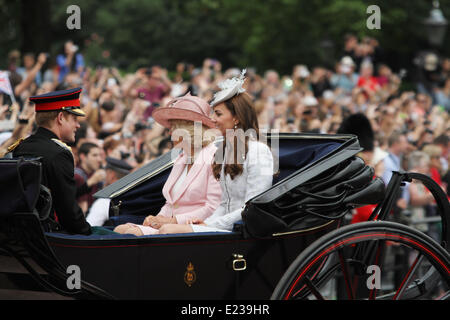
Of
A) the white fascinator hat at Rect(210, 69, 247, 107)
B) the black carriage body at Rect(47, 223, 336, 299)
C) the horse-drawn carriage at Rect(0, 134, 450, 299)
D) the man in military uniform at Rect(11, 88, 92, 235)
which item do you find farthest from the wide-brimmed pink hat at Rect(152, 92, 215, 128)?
the black carriage body at Rect(47, 223, 336, 299)

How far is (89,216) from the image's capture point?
576 centimetres

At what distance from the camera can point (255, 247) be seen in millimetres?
4043

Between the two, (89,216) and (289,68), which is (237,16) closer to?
(289,68)

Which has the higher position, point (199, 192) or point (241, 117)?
point (241, 117)

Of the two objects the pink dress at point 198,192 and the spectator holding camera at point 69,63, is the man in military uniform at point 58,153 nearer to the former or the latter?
the pink dress at point 198,192

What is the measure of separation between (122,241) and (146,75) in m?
9.08

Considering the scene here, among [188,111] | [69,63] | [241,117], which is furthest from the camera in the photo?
[69,63]

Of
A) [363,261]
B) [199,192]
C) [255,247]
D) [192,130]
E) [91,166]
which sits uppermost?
[192,130]

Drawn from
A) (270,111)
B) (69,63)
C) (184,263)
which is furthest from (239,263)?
(69,63)

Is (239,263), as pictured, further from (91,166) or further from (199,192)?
(91,166)

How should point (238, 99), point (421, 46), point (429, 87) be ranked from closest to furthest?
1. point (238, 99)
2. point (429, 87)
3. point (421, 46)

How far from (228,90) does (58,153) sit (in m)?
1.12
